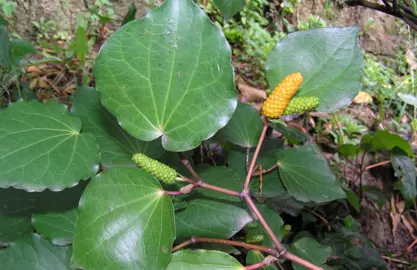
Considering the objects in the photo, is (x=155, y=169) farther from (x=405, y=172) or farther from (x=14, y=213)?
(x=405, y=172)

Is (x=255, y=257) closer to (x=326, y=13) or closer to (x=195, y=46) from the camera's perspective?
(x=195, y=46)

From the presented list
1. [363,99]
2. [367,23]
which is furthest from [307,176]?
[367,23]

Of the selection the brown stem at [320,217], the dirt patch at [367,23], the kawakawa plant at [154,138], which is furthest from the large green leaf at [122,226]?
the dirt patch at [367,23]

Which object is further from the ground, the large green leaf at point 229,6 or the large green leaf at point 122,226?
the large green leaf at point 229,6

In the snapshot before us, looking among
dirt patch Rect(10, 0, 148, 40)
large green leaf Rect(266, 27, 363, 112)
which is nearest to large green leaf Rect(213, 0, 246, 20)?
large green leaf Rect(266, 27, 363, 112)

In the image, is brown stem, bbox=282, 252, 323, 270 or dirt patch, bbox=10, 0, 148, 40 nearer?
brown stem, bbox=282, 252, 323, 270

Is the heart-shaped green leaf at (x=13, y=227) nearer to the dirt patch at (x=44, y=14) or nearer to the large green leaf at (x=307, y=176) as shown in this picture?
the large green leaf at (x=307, y=176)

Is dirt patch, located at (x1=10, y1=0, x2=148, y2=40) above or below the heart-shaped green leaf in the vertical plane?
above

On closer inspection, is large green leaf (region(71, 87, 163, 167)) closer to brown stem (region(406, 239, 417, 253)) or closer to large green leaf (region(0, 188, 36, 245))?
large green leaf (region(0, 188, 36, 245))
